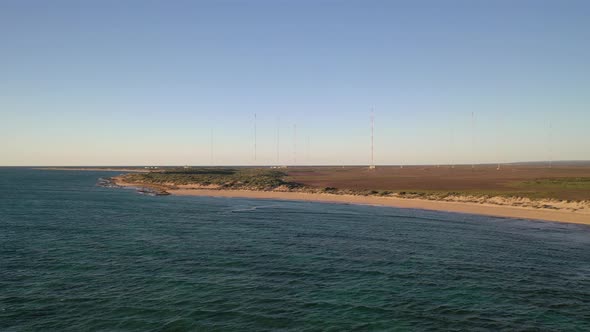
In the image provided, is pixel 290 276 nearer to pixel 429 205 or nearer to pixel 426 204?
pixel 429 205

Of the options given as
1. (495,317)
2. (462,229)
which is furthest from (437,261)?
(462,229)

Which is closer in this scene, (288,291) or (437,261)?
(288,291)

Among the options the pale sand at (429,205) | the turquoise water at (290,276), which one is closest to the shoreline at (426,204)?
the pale sand at (429,205)

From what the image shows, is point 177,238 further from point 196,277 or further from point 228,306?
point 228,306

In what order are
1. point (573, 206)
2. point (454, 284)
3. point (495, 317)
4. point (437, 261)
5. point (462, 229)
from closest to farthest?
1. point (495, 317)
2. point (454, 284)
3. point (437, 261)
4. point (462, 229)
5. point (573, 206)

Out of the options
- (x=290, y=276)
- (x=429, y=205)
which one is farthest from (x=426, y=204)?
(x=290, y=276)

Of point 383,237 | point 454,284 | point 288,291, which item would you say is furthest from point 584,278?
point 288,291

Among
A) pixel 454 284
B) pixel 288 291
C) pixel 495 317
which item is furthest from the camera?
pixel 454 284
